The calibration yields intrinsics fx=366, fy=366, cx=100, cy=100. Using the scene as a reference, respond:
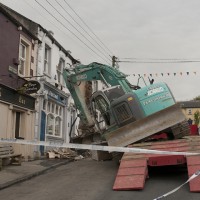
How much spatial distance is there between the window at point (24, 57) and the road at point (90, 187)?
22.4ft

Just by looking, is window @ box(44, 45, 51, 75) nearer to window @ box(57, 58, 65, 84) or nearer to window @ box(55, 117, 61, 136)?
window @ box(57, 58, 65, 84)

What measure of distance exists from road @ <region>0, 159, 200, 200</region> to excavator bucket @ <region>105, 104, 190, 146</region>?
1.10 metres

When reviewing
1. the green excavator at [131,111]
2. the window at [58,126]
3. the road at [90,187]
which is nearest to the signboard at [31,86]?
the green excavator at [131,111]

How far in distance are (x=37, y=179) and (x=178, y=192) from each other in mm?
4967

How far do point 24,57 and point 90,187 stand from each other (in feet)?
33.3

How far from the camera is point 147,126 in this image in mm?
11227

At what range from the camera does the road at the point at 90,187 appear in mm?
7906

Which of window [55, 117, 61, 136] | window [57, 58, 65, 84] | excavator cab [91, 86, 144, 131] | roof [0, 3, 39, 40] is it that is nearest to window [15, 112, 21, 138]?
roof [0, 3, 39, 40]

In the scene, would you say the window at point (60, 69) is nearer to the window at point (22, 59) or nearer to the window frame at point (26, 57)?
the window frame at point (26, 57)

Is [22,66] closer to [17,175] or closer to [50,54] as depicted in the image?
[50,54]

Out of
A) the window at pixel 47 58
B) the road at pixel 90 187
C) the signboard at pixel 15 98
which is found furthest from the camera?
the window at pixel 47 58

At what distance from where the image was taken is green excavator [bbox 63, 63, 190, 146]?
A: 11.2m

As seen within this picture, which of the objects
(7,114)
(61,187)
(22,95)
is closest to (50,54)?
(22,95)

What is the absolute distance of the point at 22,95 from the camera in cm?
1662
